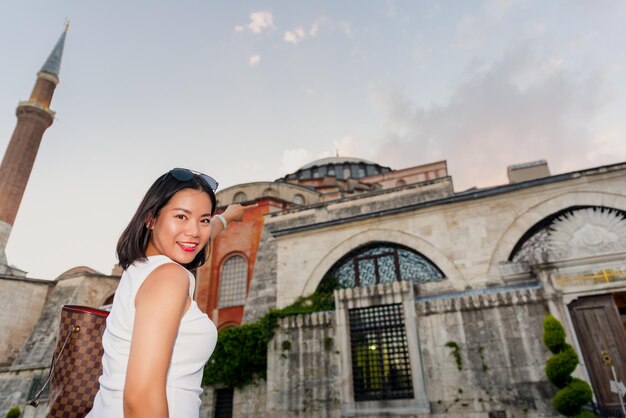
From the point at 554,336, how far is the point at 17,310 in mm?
24548

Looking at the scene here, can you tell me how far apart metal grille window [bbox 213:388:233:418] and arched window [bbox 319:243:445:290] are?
17.1ft

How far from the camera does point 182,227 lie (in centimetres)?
169

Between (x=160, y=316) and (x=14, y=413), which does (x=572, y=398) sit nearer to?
(x=160, y=316)

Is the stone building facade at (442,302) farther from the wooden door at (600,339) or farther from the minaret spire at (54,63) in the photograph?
the minaret spire at (54,63)

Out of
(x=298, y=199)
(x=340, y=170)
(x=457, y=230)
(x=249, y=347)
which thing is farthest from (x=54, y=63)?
(x=457, y=230)

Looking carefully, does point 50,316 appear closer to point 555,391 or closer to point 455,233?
point 455,233

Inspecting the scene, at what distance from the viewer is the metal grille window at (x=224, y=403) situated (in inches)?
532

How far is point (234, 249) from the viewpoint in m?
21.3

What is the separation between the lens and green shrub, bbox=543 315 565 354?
8570 millimetres

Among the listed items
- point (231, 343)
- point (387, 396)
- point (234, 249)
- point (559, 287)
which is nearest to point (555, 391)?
point (559, 287)

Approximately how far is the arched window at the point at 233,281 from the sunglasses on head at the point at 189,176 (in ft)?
62.5

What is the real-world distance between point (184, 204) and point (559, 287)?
11.4 m

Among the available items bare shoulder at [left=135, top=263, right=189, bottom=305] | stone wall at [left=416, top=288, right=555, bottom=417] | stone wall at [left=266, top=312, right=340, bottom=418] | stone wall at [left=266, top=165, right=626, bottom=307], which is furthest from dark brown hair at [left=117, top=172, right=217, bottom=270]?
stone wall at [left=266, top=165, right=626, bottom=307]

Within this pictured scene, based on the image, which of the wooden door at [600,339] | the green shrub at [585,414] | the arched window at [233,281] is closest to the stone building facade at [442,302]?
the wooden door at [600,339]
